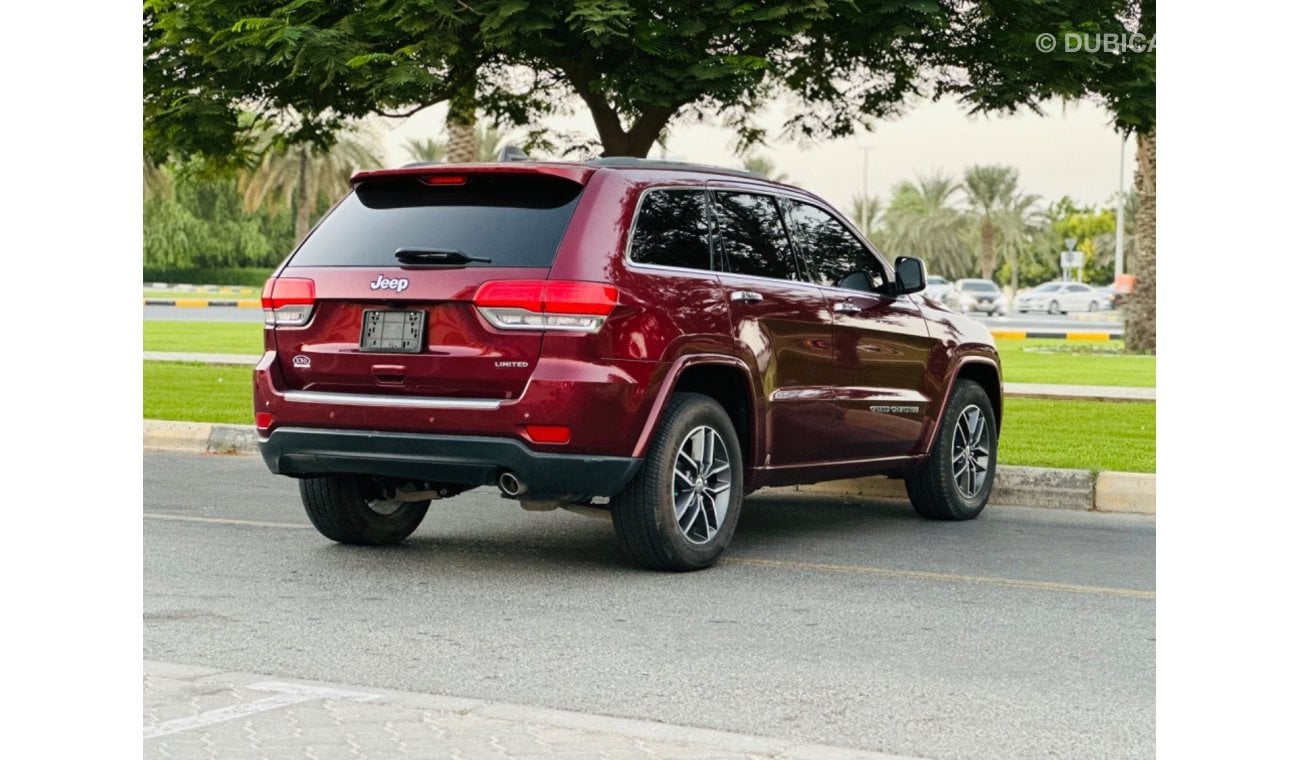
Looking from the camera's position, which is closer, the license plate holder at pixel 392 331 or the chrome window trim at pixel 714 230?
the license plate holder at pixel 392 331

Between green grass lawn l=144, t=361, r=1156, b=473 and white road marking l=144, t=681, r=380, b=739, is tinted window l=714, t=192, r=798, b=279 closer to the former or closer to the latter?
white road marking l=144, t=681, r=380, b=739

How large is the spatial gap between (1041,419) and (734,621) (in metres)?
9.43

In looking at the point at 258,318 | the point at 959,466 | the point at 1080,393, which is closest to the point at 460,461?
the point at 959,466

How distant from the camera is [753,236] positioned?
8547 mm

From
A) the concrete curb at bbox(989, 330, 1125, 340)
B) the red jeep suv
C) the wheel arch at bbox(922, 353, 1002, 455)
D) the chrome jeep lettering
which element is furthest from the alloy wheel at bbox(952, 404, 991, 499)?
the concrete curb at bbox(989, 330, 1125, 340)

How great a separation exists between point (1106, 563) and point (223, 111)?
10.7 metres

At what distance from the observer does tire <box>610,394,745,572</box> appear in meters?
7.64

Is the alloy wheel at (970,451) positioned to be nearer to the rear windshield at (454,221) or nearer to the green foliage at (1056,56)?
the rear windshield at (454,221)

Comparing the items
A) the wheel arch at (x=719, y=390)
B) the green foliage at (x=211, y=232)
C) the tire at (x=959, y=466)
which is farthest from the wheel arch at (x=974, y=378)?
the green foliage at (x=211, y=232)

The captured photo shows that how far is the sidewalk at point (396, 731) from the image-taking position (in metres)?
4.68

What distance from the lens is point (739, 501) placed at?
26.9 ft

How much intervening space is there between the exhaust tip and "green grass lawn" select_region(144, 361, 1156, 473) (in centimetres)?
524

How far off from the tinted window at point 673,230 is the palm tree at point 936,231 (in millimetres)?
69018

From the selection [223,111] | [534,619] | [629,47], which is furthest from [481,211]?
[223,111]
